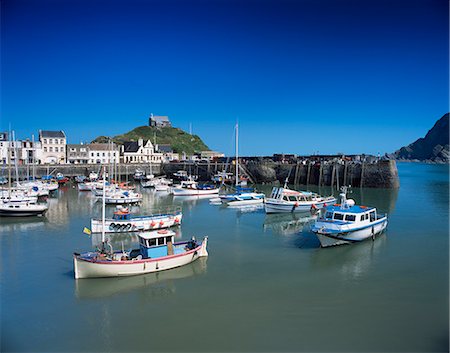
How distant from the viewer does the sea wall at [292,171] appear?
2501 inches

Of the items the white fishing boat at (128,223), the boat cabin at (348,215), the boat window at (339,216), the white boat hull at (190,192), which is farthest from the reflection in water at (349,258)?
the white boat hull at (190,192)

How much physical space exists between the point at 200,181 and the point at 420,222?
52.5m

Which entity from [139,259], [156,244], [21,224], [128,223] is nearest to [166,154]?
[21,224]

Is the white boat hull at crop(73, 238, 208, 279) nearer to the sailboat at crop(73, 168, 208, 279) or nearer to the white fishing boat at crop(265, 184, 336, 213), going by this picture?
the sailboat at crop(73, 168, 208, 279)

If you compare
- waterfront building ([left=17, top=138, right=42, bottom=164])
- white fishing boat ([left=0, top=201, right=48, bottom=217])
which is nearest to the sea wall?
waterfront building ([left=17, top=138, right=42, bottom=164])

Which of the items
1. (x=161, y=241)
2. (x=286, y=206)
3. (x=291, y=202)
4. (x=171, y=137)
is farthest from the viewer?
(x=171, y=137)

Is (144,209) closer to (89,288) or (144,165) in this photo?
(89,288)

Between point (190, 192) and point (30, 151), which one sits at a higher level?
point (30, 151)

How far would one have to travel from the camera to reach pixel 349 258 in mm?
22531

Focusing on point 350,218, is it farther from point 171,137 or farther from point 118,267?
point 171,137

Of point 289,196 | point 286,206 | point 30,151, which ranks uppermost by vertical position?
point 30,151

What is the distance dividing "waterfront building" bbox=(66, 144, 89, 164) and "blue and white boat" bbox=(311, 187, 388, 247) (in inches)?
3106

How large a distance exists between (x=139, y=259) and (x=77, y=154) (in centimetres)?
8003

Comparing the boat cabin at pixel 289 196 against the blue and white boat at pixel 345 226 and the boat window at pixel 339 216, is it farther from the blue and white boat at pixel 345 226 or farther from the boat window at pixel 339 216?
the boat window at pixel 339 216
